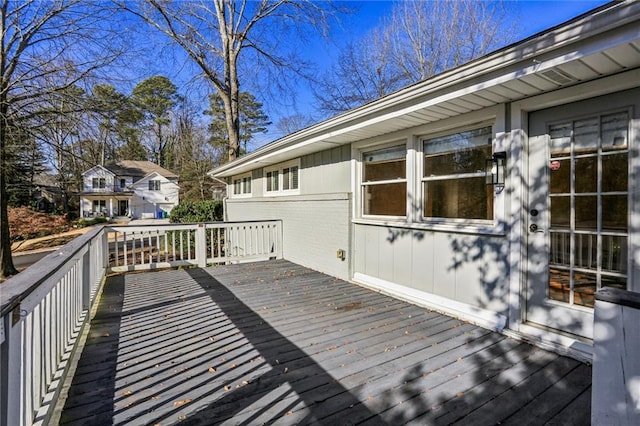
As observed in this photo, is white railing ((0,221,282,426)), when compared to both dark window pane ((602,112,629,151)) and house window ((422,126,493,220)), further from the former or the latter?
dark window pane ((602,112,629,151))

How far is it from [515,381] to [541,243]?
1.28 m

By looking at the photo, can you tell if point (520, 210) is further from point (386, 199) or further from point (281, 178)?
point (281, 178)

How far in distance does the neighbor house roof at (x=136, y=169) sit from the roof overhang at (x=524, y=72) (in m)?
32.5

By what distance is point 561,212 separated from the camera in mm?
2875

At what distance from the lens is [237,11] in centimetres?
1270

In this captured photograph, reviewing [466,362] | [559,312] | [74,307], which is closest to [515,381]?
[466,362]

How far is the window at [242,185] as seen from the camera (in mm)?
10281

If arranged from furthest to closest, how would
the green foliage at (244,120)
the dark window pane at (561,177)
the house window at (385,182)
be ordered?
the green foliage at (244,120), the house window at (385,182), the dark window pane at (561,177)

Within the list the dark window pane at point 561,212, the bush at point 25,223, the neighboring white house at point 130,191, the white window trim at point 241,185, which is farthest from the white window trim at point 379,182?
the neighboring white house at point 130,191

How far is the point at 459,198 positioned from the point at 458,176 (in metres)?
0.25

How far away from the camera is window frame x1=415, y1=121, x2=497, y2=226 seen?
3.44 meters

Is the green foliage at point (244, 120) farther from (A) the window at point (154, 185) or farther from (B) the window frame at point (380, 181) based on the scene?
(B) the window frame at point (380, 181)

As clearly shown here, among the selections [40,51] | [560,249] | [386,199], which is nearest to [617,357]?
[560,249]

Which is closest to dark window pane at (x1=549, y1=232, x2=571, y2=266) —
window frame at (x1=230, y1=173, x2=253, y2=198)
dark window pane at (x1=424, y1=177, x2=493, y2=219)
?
dark window pane at (x1=424, y1=177, x2=493, y2=219)
